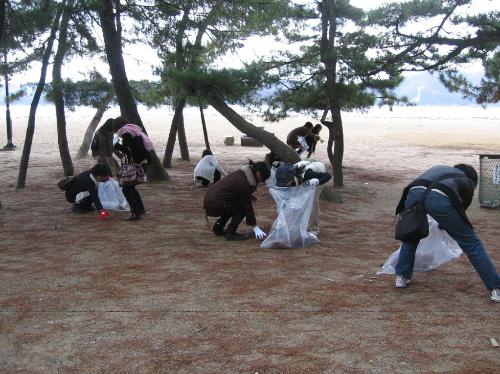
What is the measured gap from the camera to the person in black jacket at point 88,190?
7715 mm

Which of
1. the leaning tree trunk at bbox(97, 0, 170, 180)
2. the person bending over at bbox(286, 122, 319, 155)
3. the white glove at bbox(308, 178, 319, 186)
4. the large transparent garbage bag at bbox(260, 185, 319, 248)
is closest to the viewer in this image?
the large transparent garbage bag at bbox(260, 185, 319, 248)

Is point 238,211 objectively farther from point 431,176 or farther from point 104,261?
point 431,176

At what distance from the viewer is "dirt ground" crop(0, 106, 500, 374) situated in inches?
137

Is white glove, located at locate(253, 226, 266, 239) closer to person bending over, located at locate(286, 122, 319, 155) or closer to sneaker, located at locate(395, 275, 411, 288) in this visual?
sneaker, located at locate(395, 275, 411, 288)

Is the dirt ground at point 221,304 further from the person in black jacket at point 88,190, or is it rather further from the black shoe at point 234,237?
the person in black jacket at point 88,190

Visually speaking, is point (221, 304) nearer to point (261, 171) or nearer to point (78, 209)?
point (261, 171)

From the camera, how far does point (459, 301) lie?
4.46 m

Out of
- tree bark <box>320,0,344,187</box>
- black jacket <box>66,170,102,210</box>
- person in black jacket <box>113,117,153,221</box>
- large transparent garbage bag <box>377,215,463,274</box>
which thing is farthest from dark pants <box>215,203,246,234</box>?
tree bark <box>320,0,344,187</box>

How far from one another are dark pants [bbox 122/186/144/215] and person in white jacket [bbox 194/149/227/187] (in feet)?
9.84

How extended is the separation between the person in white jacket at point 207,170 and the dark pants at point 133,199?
3.00 metres

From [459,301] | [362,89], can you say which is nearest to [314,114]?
[362,89]

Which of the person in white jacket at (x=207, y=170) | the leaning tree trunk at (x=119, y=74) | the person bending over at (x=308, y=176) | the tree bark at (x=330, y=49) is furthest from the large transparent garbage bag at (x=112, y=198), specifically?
the tree bark at (x=330, y=49)

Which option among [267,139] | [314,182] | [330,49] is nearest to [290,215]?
[314,182]

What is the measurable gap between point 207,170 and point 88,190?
3.25 metres
